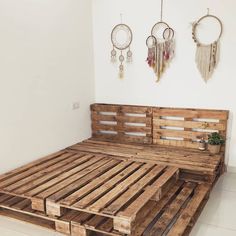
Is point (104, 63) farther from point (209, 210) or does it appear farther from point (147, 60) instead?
point (209, 210)

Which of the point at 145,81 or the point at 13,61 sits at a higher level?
the point at 13,61

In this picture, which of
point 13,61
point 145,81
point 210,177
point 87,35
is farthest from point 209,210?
point 87,35

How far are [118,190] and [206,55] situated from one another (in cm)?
205

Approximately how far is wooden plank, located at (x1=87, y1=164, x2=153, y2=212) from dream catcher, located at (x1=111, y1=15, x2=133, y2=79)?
164 cm

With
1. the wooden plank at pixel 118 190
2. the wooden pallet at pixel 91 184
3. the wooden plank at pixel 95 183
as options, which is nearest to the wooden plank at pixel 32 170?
the wooden pallet at pixel 91 184

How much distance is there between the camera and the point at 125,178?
283 centimetres

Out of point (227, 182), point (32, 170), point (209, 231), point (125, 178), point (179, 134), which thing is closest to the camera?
point (209, 231)

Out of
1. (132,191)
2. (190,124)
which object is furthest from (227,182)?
(132,191)

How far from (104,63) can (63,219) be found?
2560 mm

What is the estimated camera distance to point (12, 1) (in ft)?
9.55

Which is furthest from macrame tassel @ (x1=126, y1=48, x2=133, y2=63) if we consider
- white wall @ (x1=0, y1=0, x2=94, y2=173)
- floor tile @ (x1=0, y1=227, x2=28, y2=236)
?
floor tile @ (x1=0, y1=227, x2=28, y2=236)

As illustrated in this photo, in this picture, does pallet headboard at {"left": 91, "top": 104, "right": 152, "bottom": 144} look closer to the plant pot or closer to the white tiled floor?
the plant pot

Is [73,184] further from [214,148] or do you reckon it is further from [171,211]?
[214,148]

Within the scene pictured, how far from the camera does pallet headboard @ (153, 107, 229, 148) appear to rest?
353 cm
